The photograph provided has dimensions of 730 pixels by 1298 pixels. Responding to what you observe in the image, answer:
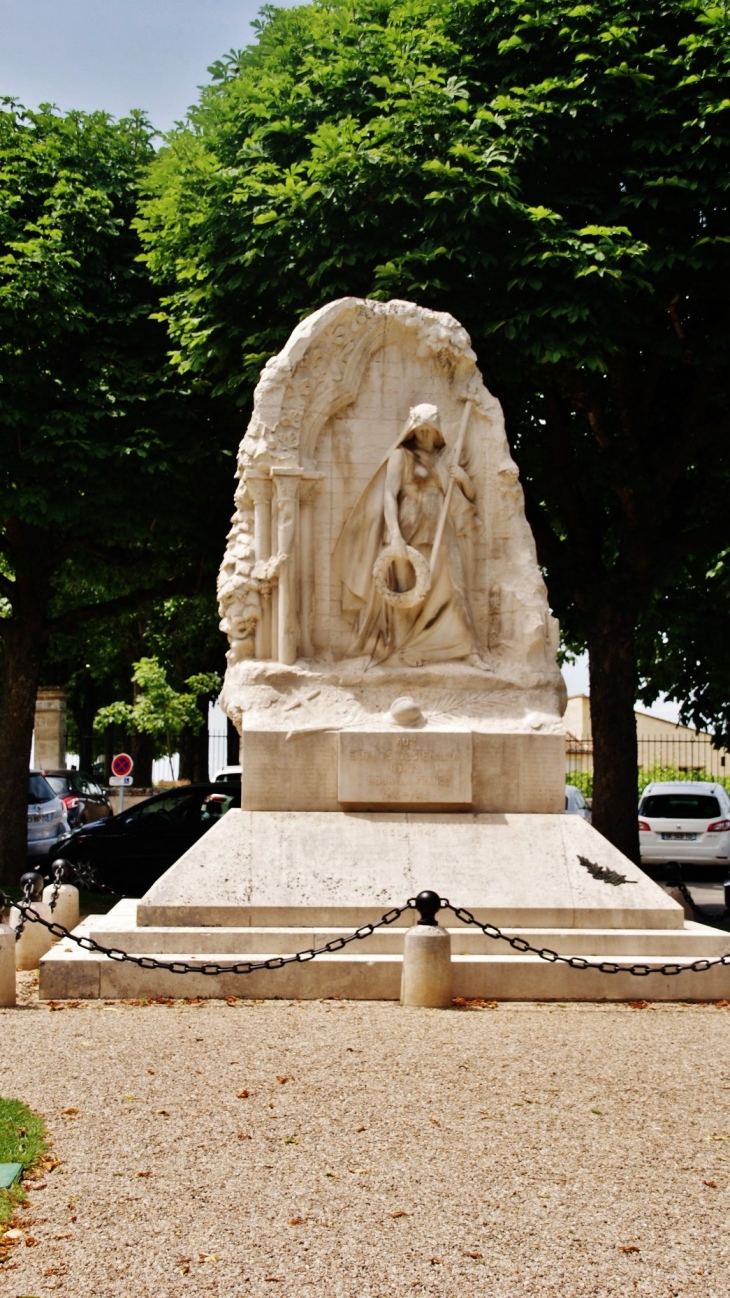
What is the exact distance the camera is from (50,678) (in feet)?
136

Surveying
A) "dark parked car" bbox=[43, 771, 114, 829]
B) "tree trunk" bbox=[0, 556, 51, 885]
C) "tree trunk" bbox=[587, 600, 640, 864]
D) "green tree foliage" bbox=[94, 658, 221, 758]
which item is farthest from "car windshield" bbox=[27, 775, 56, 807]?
"tree trunk" bbox=[587, 600, 640, 864]

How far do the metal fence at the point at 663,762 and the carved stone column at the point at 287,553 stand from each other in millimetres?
20659

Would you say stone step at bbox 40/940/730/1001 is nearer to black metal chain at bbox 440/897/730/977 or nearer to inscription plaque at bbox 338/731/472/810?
black metal chain at bbox 440/897/730/977

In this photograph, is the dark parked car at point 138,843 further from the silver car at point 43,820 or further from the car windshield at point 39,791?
the car windshield at point 39,791

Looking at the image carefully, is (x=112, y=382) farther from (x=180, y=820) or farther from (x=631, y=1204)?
(x=631, y=1204)

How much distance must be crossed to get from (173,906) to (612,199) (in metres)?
9.10

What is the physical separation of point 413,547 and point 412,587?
0.34 metres

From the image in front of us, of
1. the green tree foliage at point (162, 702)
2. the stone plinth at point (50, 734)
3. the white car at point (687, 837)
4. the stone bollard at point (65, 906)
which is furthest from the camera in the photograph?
the stone plinth at point (50, 734)

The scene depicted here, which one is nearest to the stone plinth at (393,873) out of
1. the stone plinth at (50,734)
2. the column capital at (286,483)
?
the column capital at (286,483)

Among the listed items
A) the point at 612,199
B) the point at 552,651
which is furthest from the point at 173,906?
the point at 612,199

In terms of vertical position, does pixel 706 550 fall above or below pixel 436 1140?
above

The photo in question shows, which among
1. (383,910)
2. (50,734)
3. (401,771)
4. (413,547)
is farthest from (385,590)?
(50,734)

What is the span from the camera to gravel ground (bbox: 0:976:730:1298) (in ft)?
15.0

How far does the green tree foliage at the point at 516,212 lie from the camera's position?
13914mm
